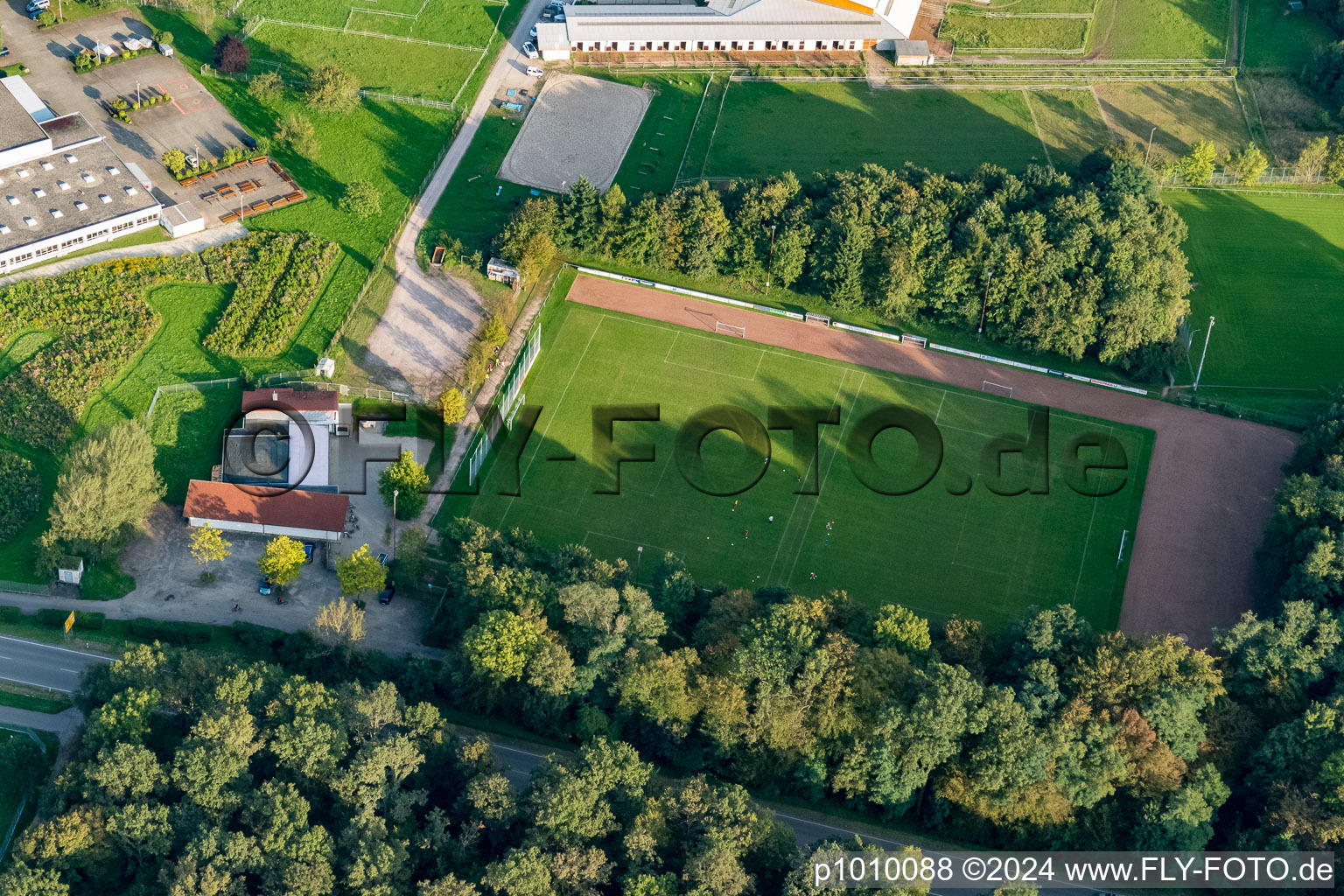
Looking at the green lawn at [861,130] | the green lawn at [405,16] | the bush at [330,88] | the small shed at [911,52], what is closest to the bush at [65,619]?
the bush at [330,88]

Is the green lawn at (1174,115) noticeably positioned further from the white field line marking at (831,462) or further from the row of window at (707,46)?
the white field line marking at (831,462)

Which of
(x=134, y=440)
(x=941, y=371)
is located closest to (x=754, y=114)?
(x=941, y=371)

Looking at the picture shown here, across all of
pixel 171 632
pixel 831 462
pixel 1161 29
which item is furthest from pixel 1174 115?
pixel 171 632

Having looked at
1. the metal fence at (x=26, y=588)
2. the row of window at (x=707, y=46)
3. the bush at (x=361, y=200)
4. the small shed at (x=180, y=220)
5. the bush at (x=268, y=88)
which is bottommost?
the metal fence at (x=26, y=588)

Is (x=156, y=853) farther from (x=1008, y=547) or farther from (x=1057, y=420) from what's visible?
(x=1057, y=420)

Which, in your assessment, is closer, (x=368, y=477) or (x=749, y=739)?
(x=749, y=739)

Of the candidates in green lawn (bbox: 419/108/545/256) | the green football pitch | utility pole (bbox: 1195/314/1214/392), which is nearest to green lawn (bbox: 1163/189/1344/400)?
utility pole (bbox: 1195/314/1214/392)
